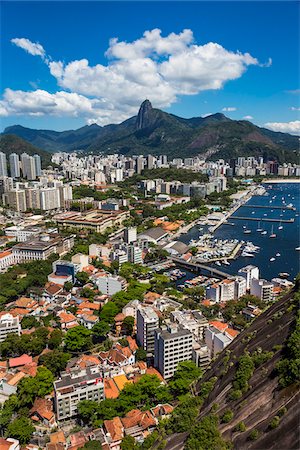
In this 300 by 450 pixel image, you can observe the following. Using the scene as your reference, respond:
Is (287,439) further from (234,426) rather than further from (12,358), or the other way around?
(12,358)

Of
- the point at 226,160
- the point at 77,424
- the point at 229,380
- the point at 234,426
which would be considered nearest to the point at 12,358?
the point at 77,424

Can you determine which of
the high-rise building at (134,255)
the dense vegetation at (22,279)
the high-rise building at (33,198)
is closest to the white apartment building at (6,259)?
the dense vegetation at (22,279)

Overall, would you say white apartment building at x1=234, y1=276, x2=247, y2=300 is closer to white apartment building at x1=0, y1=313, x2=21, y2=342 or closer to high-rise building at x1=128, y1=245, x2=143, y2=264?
high-rise building at x1=128, y1=245, x2=143, y2=264

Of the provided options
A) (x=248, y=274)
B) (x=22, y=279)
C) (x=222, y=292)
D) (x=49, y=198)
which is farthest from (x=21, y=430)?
(x=49, y=198)

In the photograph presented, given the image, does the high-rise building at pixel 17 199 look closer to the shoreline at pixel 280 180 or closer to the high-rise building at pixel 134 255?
the high-rise building at pixel 134 255

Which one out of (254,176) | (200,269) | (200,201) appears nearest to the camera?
(200,269)

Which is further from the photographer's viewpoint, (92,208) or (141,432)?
(92,208)

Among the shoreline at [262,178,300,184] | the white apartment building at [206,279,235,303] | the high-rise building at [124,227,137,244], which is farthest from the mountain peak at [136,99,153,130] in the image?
the white apartment building at [206,279,235,303]
